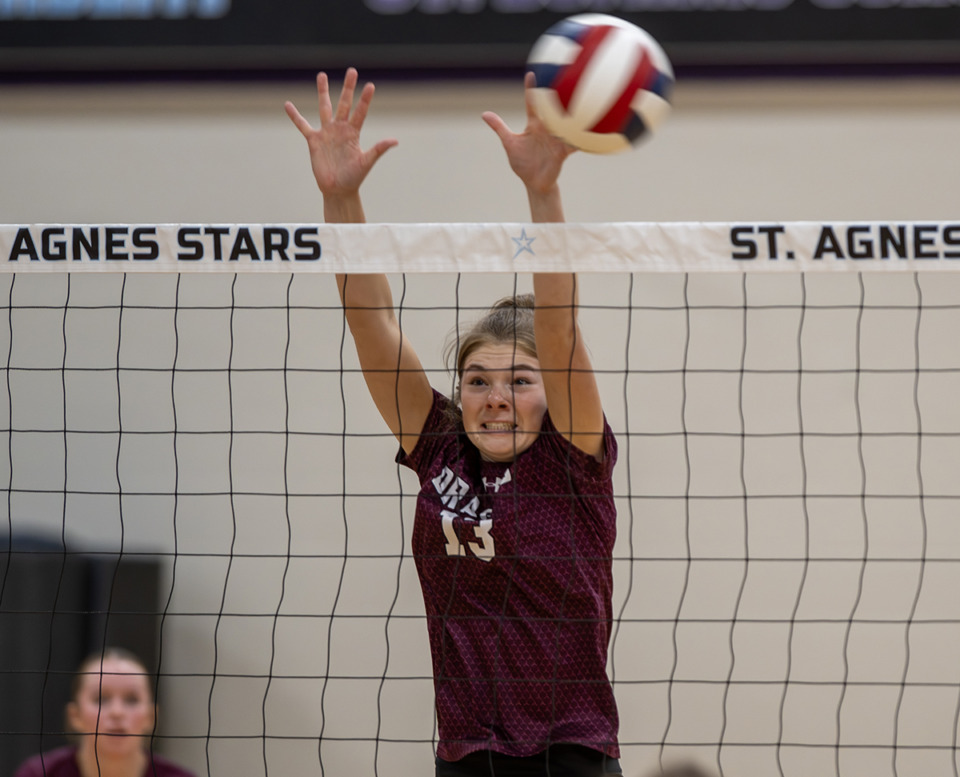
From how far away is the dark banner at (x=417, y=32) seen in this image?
5438 millimetres

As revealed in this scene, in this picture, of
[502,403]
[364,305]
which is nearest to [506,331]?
[502,403]

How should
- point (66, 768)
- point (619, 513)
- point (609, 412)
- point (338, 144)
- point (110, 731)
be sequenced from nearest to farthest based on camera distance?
1. point (338, 144)
2. point (66, 768)
3. point (110, 731)
4. point (619, 513)
5. point (609, 412)

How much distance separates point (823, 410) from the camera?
5.34 meters

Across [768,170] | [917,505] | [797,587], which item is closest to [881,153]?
[768,170]

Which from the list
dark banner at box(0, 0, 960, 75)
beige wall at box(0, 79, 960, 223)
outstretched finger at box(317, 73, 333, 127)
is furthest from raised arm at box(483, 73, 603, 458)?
dark banner at box(0, 0, 960, 75)

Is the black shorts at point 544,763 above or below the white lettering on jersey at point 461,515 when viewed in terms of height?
below

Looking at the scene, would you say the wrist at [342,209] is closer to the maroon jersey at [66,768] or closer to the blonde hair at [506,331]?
→ the blonde hair at [506,331]

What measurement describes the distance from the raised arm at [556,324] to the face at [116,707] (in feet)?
7.59

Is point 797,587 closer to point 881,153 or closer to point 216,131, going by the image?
point 881,153

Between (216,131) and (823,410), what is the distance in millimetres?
3434

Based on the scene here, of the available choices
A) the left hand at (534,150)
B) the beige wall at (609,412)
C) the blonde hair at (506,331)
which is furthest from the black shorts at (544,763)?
the beige wall at (609,412)

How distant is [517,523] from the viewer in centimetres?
282

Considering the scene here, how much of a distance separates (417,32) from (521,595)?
367 cm

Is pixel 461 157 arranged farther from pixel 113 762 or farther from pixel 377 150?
pixel 113 762
